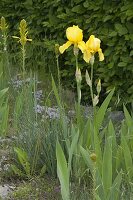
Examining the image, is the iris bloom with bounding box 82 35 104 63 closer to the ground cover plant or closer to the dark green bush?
the ground cover plant

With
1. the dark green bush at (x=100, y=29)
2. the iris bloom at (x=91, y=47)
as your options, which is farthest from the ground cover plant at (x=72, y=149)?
the dark green bush at (x=100, y=29)

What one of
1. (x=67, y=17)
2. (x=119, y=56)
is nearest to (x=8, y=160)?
(x=119, y=56)

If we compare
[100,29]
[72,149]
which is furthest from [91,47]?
[100,29]

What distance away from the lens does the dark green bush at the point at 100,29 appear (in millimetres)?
3887

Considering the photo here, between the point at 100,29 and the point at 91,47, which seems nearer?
the point at 91,47

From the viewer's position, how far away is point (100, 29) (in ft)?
13.6

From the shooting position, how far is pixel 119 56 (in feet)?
13.1

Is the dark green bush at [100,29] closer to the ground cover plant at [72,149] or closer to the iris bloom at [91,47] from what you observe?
the ground cover plant at [72,149]

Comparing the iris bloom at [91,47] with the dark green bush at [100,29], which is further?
the dark green bush at [100,29]

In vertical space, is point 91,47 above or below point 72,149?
above

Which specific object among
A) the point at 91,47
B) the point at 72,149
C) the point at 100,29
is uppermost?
the point at 100,29

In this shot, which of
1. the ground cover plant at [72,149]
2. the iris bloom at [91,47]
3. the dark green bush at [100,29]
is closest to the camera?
the ground cover plant at [72,149]

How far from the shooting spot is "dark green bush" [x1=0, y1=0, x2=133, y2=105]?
3.89m

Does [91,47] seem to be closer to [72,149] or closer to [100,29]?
[72,149]
